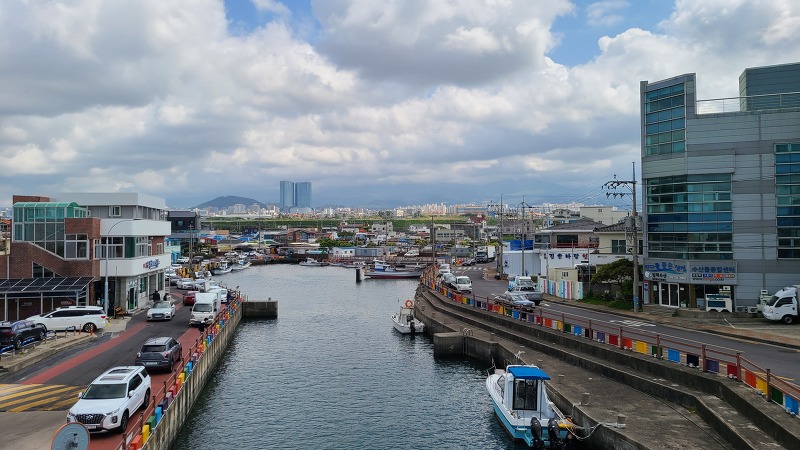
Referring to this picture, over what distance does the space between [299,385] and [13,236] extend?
1068 inches

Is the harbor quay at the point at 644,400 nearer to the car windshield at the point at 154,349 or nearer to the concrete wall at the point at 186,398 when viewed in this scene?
the concrete wall at the point at 186,398

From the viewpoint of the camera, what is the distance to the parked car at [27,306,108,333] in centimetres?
3750

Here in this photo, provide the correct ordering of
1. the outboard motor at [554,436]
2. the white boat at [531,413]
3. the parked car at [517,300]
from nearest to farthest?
the outboard motor at [554,436] < the white boat at [531,413] < the parked car at [517,300]

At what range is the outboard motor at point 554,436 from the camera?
21.4 m

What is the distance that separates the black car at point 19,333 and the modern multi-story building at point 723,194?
137 ft

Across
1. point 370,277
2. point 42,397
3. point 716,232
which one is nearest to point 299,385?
point 42,397

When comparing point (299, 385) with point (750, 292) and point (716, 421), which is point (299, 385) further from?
point (750, 292)

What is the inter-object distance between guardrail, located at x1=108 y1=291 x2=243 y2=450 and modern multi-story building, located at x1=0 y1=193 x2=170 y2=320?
12586 millimetres

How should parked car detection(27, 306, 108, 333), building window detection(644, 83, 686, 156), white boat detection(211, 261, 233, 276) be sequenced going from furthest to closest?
white boat detection(211, 261, 233, 276)
building window detection(644, 83, 686, 156)
parked car detection(27, 306, 108, 333)

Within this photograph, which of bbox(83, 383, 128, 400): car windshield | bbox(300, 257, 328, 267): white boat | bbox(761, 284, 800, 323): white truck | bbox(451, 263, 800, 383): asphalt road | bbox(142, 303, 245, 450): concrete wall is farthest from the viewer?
bbox(300, 257, 328, 267): white boat

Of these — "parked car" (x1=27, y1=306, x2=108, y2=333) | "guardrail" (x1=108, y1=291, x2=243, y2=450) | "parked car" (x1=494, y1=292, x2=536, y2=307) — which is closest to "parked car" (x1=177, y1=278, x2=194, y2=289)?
"parked car" (x1=27, y1=306, x2=108, y2=333)

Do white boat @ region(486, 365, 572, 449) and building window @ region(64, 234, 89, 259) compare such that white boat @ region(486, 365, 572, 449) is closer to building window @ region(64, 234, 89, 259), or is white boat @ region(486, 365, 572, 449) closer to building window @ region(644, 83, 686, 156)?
building window @ region(644, 83, 686, 156)

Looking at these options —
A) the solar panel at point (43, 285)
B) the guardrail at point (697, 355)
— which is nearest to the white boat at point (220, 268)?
the solar panel at point (43, 285)

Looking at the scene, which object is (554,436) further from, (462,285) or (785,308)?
(462,285)
